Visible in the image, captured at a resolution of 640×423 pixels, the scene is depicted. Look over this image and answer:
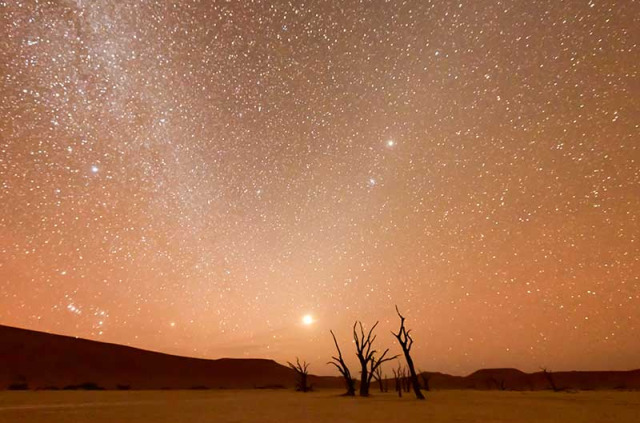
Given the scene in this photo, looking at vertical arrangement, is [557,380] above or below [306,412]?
above

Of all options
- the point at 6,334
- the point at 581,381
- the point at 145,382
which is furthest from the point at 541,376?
the point at 6,334

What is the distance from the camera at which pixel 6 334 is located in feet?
202

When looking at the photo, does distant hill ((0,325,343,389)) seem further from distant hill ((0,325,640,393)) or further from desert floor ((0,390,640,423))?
desert floor ((0,390,640,423))

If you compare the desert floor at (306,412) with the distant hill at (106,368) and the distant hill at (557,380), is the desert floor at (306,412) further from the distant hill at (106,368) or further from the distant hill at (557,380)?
the distant hill at (557,380)

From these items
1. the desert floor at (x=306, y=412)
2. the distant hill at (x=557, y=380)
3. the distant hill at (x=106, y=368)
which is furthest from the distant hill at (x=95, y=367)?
the distant hill at (x=557, y=380)

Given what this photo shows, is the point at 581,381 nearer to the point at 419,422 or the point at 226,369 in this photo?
the point at 226,369

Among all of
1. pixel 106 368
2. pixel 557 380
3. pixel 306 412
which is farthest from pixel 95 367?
A: pixel 557 380

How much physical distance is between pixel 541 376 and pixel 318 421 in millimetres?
146038

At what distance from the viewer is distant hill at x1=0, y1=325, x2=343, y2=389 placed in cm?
5384

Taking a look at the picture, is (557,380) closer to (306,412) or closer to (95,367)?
(95,367)

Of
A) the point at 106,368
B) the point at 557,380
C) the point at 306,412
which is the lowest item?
the point at 306,412

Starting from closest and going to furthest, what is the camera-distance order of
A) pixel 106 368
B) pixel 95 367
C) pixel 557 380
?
pixel 95 367, pixel 106 368, pixel 557 380

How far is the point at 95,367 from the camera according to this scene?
64.0 m

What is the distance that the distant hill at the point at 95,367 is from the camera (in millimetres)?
53844
